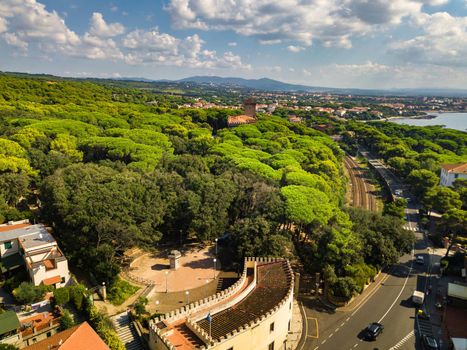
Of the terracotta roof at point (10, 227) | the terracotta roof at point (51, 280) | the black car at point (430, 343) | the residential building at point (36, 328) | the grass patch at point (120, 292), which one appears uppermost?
the terracotta roof at point (10, 227)

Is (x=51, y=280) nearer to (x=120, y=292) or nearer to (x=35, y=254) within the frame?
(x=35, y=254)

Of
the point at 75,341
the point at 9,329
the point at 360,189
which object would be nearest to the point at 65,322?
the point at 9,329

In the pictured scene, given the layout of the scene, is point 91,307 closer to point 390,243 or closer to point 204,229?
point 204,229

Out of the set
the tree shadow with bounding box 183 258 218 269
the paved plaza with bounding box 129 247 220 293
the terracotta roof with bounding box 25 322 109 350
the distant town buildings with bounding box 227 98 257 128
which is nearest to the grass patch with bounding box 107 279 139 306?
the paved plaza with bounding box 129 247 220 293

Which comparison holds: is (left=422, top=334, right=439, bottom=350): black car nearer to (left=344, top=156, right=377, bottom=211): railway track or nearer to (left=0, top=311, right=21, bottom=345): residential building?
(left=0, top=311, right=21, bottom=345): residential building

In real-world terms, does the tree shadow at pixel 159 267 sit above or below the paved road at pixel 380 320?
above

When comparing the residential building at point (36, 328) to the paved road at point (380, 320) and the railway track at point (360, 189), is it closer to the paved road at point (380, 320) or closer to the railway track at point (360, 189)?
the paved road at point (380, 320)

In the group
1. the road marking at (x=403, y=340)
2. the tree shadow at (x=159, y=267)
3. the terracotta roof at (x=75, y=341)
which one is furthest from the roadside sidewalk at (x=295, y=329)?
the terracotta roof at (x=75, y=341)
